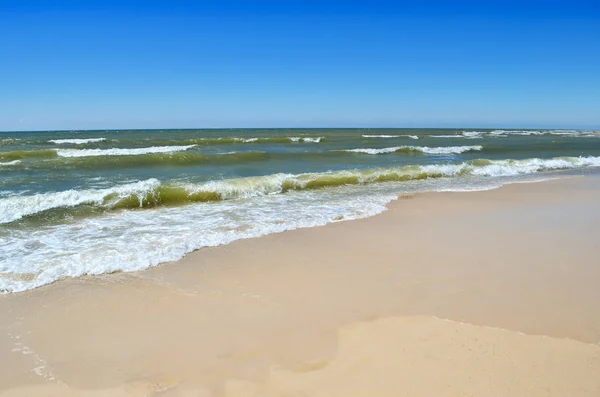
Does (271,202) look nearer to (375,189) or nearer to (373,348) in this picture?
(375,189)

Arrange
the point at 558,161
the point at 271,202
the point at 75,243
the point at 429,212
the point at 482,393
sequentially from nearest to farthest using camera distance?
the point at 482,393, the point at 75,243, the point at 429,212, the point at 271,202, the point at 558,161

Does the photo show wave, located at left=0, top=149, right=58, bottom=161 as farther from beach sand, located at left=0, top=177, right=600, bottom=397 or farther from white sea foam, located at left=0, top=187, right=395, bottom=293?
beach sand, located at left=0, top=177, right=600, bottom=397

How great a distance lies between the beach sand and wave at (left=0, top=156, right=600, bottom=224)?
470 cm

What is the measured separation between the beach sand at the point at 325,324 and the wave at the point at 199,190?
470cm

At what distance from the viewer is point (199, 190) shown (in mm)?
10656

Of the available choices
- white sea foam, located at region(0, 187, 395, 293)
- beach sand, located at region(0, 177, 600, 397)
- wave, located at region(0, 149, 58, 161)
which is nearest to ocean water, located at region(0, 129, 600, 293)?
white sea foam, located at region(0, 187, 395, 293)

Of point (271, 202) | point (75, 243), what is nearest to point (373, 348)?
point (75, 243)

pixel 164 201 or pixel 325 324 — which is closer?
pixel 325 324

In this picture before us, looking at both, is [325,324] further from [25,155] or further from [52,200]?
[25,155]

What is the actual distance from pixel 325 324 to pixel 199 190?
25.5 ft

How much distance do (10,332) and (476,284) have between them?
4.74 m

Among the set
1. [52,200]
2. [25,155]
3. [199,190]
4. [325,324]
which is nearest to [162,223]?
[199,190]

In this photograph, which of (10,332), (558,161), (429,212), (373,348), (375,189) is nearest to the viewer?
(373,348)

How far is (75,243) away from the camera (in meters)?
6.09
